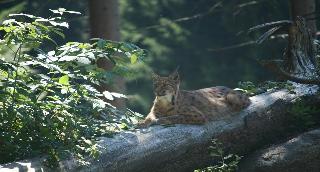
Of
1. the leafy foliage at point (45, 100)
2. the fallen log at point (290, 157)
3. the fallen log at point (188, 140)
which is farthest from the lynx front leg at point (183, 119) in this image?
the leafy foliage at point (45, 100)

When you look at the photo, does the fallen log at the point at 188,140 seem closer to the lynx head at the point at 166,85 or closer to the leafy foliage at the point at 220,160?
the leafy foliage at the point at 220,160

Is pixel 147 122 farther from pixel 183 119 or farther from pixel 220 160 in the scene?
pixel 220 160

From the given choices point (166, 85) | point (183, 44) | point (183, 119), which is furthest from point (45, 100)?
point (183, 44)

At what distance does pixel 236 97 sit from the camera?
362 inches

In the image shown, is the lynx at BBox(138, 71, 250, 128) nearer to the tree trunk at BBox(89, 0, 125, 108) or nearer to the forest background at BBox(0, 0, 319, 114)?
the tree trunk at BBox(89, 0, 125, 108)

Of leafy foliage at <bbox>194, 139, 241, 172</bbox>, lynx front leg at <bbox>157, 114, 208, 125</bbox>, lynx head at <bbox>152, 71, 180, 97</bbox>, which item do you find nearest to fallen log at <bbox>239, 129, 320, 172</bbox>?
leafy foliage at <bbox>194, 139, 241, 172</bbox>

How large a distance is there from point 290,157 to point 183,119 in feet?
4.59

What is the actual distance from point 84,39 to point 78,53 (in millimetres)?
18519

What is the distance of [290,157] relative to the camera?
8.36m

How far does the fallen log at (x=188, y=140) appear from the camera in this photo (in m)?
7.42

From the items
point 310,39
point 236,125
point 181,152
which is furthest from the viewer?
point 310,39

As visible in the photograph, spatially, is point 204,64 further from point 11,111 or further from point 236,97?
point 11,111

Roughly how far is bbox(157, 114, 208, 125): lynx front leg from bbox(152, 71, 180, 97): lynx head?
0.52 metres

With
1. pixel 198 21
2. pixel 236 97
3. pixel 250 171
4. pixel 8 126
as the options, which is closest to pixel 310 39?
pixel 236 97
